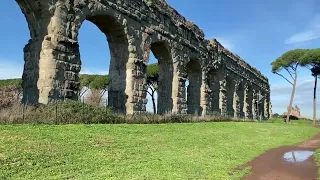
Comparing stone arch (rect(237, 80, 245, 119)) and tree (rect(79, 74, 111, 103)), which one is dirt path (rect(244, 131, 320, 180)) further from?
tree (rect(79, 74, 111, 103))

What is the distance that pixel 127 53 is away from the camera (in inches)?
564

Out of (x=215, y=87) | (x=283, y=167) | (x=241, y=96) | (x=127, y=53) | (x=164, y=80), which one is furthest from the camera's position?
(x=241, y=96)

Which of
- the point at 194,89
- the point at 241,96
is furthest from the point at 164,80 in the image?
the point at 241,96

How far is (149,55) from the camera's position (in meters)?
15.3

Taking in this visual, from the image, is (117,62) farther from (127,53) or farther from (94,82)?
(94,82)

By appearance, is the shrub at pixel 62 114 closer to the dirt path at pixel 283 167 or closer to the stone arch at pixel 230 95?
Answer: the dirt path at pixel 283 167

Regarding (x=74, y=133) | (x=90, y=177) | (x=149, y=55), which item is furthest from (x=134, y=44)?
(x=90, y=177)

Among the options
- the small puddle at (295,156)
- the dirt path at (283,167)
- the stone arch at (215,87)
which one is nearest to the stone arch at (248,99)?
the stone arch at (215,87)

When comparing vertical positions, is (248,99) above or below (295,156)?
above

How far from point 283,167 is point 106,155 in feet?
13.2

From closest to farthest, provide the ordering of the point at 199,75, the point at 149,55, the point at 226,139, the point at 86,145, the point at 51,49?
the point at 86,145
the point at 51,49
the point at 226,139
the point at 149,55
the point at 199,75

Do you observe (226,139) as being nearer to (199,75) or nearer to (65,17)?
Answer: (65,17)

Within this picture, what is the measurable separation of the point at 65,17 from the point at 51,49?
1231 mm

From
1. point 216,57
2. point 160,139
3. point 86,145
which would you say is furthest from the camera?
point 216,57
